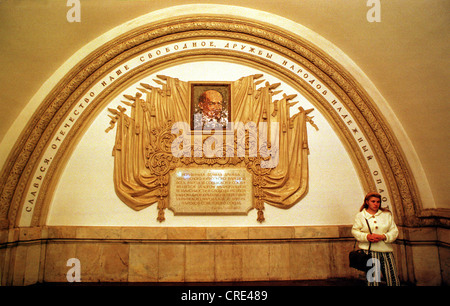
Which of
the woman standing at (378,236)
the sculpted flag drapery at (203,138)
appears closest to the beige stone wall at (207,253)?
the sculpted flag drapery at (203,138)

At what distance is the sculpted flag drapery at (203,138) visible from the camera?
379cm

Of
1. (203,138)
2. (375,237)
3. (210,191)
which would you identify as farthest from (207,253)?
(375,237)

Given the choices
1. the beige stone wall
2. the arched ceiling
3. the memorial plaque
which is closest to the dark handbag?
the beige stone wall

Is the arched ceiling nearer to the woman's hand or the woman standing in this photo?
the woman standing

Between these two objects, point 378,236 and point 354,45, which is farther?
point 354,45

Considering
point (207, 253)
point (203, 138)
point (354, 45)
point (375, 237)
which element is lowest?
point (207, 253)

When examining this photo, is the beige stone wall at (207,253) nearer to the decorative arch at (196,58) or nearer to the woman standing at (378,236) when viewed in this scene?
the decorative arch at (196,58)

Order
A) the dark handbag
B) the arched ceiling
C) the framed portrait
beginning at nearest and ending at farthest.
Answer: the dark handbag → the arched ceiling → the framed portrait

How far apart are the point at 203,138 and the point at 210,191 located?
0.77m

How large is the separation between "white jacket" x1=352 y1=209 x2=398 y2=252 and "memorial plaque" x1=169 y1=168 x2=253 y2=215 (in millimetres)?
1452

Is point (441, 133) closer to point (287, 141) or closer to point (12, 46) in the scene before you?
point (287, 141)

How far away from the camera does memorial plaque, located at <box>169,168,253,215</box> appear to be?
376 centimetres

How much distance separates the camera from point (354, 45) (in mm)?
3711

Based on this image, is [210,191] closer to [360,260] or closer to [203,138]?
[203,138]
